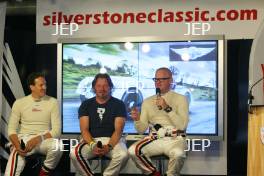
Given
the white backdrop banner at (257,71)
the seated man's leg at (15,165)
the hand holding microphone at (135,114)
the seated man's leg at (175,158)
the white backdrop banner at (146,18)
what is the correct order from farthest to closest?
the white backdrop banner at (146,18)
the hand holding microphone at (135,114)
the seated man's leg at (15,165)
the seated man's leg at (175,158)
the white backdrop banner at (257,71)

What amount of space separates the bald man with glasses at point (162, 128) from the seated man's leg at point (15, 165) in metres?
1.08

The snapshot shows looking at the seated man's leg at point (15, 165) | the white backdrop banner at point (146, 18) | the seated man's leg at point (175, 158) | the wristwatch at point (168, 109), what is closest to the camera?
the seated man's leg at point (175, 158)

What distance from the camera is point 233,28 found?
190 inches

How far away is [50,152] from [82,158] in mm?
339

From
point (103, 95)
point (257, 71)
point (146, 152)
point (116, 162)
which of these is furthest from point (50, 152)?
point (257, 71)

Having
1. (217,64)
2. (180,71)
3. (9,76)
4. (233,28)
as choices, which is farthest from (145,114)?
(9,76)

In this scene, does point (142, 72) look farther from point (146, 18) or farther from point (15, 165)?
point (15, 165)

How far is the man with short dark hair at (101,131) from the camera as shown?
4.30 m

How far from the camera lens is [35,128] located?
14.9ft

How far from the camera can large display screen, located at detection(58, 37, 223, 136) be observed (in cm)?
475

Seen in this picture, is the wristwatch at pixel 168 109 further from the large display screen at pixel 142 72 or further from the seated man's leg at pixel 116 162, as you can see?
the seated man's leg at pixel 116 162

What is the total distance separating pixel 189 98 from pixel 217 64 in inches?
18.1

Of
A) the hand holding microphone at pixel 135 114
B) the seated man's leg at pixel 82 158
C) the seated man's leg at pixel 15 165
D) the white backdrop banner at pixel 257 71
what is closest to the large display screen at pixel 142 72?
the hand holding microphone at pixel 135 114

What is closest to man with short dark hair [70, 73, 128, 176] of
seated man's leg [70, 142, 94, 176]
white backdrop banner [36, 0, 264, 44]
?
seated man's leg [70, 142, 94, 176]
